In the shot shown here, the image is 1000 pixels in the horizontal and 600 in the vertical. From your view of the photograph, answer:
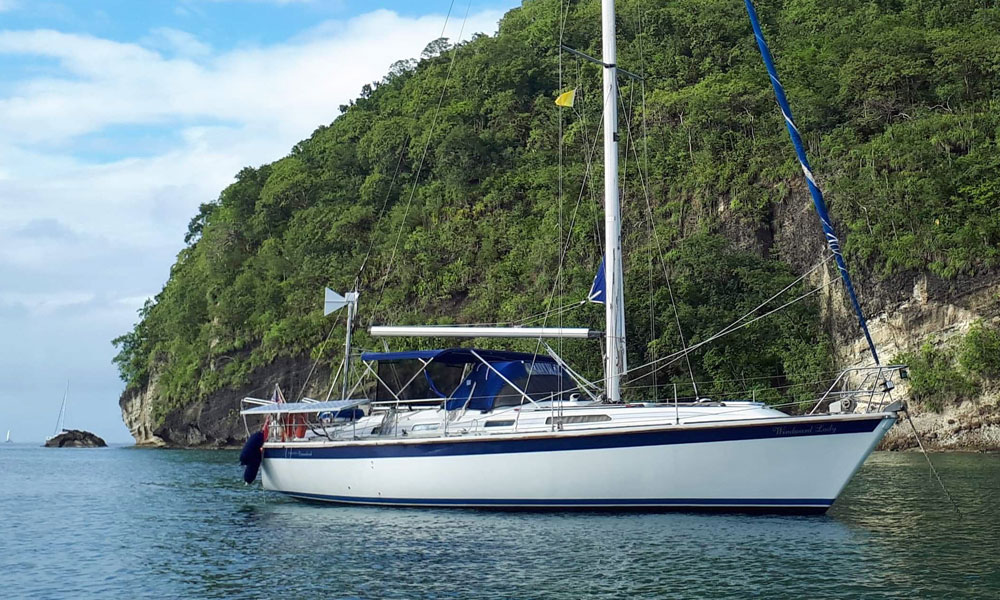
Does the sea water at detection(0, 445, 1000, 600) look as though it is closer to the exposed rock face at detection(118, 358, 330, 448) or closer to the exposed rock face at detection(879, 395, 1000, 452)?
the exposed rock face at detection(879, 395, 1000, 452)

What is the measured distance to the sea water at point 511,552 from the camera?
427 inches

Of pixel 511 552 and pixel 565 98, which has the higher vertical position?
pixel 565 98

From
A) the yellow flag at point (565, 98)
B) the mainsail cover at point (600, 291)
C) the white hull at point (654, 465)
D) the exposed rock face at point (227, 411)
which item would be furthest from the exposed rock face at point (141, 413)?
the mainsail cover at point (600, 291)

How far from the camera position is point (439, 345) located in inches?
1722

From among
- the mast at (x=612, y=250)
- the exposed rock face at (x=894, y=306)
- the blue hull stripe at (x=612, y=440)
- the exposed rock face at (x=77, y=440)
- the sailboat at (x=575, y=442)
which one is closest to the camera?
the blue hull stripe at (x=612, y=440)

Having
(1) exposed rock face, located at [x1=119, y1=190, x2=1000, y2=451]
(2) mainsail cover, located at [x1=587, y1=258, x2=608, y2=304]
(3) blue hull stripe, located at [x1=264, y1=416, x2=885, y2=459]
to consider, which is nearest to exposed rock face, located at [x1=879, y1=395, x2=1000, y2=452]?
(1) exposed rock face, located at [x1=119, y1=190, x2=1000, y2=451]

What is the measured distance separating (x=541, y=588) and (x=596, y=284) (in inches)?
328

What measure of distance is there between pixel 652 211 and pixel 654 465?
30.8m

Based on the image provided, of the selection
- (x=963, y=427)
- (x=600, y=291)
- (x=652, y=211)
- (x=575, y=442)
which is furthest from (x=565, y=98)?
(x=652, y=211)

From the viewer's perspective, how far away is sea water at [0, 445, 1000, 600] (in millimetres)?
10836

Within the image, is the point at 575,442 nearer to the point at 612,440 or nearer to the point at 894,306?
the point at 612,440

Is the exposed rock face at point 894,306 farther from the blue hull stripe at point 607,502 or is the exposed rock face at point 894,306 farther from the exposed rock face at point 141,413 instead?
the exposed rock face at point 141,413

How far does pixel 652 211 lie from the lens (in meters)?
44.3

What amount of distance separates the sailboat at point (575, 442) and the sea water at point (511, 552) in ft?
1.61
